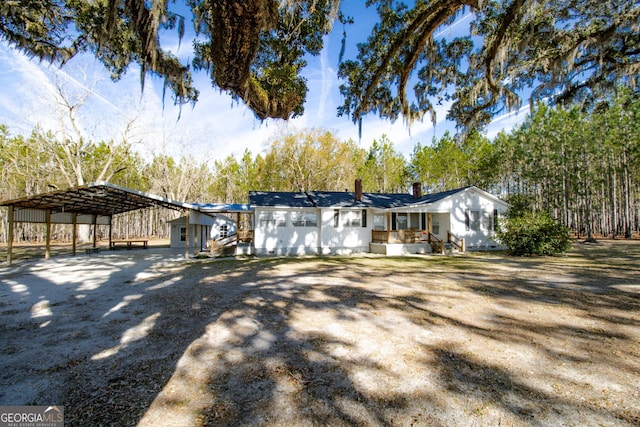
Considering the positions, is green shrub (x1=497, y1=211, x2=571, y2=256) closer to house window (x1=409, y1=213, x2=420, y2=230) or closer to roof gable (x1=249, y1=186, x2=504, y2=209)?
roof gable (x1=249, y1=186, x2=504, y2=209)

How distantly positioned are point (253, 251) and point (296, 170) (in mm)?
18526

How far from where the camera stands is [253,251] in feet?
63.1

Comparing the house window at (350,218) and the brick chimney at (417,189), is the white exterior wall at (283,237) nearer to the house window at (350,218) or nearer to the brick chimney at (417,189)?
the house window at (350,218)

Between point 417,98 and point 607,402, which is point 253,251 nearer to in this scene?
point 417,98

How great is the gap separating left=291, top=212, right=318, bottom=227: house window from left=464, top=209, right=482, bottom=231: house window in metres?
10.9

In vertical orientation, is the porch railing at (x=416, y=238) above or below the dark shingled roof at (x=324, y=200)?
below

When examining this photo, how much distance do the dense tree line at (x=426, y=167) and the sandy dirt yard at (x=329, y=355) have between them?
21058 mm

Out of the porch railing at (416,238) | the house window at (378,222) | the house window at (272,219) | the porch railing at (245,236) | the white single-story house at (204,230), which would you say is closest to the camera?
the house window at (272,219)

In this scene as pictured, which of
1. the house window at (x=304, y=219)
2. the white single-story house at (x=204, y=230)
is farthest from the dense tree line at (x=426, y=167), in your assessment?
the house window at (x=304, y=219)

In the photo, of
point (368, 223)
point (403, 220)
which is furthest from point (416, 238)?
point (368, 223)

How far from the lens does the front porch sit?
739 inches

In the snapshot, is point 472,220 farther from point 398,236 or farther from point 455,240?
point 398,236

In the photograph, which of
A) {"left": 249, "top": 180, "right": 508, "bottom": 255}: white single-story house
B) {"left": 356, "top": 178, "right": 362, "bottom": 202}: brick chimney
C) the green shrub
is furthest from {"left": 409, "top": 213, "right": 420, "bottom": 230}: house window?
the green shrub

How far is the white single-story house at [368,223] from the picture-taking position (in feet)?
62.2
